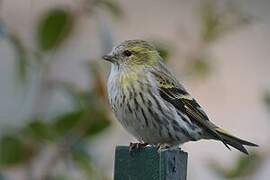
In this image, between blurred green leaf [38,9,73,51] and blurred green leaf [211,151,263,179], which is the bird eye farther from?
blurred green leaf [211,151,263,179]

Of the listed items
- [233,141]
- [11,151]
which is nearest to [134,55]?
[233,141]

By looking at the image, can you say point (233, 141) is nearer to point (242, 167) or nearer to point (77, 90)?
point (242, 167)

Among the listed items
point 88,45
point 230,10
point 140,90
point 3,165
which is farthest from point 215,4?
point 88,45

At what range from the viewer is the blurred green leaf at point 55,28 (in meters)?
4.56

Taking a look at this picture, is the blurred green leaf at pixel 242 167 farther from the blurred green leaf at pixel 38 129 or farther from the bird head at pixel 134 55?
the blurred green leaf at pixel 38 129

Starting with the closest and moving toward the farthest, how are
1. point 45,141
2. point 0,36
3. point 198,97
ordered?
1. point 0,36
2. point 45,141
3. point 198,97

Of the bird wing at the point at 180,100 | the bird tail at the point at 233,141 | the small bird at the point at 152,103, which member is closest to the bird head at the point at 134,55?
the small bird at the point at 152,103

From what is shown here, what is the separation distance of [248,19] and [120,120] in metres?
0.69

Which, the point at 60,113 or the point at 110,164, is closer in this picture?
the point at 60,113

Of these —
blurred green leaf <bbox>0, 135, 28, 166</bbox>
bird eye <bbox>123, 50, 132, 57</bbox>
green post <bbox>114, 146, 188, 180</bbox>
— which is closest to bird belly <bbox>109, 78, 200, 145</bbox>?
bird eye <bbox>123, 50, 132, 57</bbox>

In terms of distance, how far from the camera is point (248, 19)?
469 cm

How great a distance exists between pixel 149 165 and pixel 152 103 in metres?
1.40

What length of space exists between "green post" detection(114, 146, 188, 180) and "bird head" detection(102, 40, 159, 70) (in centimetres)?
153

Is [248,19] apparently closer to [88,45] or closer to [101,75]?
[101,75]
